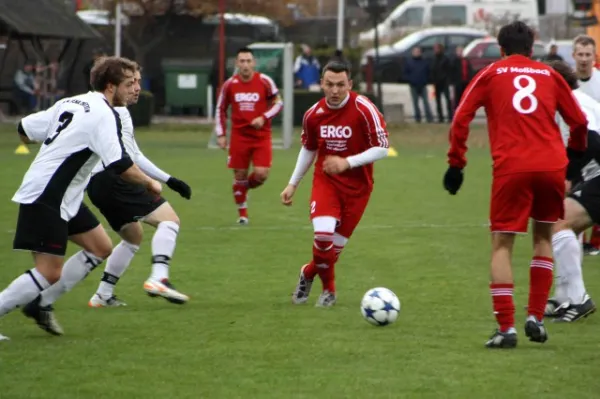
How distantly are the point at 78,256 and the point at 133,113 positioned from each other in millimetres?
24833

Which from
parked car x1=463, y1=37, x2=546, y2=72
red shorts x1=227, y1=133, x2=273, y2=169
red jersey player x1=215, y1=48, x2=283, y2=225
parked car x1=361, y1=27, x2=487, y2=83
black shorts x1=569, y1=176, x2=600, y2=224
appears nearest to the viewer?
black shorts x1=569, y1=176, x2=600, y2=224

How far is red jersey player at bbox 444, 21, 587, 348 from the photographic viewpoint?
25.5 feet

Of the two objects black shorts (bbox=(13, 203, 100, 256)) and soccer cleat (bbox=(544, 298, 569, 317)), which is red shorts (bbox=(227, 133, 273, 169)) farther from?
black shorts (bbox=(13, 203, 100, 256))

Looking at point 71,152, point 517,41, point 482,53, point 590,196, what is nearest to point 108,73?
point 71,152

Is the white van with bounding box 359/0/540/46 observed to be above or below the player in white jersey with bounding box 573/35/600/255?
above

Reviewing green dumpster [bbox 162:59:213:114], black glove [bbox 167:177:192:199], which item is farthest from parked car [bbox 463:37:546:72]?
black glove [bbox 167:177:192:199]

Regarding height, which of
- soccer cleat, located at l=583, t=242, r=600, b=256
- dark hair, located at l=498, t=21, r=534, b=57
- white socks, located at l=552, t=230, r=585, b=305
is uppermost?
dark hair, located at l=498, t=21, r=534, b=57

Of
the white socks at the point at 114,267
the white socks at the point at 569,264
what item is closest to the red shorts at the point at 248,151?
the white socks at the point at 114,267

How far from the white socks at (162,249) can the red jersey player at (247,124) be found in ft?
18.5

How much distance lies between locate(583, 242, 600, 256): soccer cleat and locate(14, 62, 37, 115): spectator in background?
2388cm

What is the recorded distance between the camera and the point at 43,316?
8383 millimetres

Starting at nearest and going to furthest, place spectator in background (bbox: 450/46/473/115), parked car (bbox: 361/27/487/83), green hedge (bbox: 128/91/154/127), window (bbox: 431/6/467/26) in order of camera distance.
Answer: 1. spectator in background (bbox: 450/46/473/115)
2. green hedge (bbox: 128/91/154/127)
3. parked car (bbox: 361/27/487/83)
4. window (bbox: 431/6/467/26)

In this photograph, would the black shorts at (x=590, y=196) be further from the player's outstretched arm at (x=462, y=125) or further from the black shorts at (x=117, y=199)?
the black shorts at (x=117, y=199)

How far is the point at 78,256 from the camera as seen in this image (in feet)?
29.1
